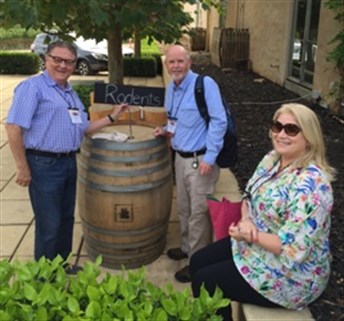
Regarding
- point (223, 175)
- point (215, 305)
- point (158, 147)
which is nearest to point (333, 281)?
point (215, 305)

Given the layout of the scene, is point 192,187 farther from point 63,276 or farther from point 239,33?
point 239,33

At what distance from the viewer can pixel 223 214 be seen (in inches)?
115

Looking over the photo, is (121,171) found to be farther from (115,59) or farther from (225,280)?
(115,59)

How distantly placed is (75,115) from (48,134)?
0.23m

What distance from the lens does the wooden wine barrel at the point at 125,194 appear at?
3.46 meters

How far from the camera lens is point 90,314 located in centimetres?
175

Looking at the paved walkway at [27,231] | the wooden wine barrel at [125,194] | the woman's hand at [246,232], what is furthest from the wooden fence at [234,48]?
the woman's hand at [246,232]

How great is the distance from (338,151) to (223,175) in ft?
4.93

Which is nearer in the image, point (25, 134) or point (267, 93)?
point (25, 134)

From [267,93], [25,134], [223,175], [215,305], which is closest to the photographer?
[215,305]

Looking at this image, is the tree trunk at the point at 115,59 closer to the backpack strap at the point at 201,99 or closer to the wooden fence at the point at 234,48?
the backpack strap at the point at 201,99

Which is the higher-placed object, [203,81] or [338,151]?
[203,81]

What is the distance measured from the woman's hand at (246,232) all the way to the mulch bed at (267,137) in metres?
0.54

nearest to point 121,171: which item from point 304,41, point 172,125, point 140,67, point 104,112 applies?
point 172,125
